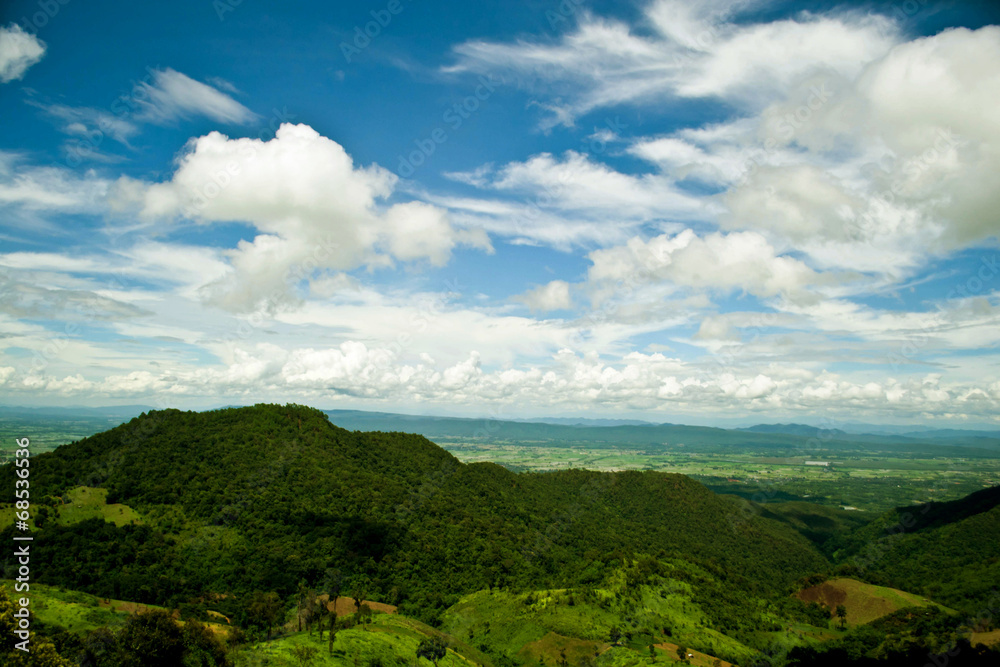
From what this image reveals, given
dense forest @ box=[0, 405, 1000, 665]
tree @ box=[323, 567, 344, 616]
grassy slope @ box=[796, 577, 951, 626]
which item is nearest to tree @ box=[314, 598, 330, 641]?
dense forest @ box=[0, 405, 1000, 665]

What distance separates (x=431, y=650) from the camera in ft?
205

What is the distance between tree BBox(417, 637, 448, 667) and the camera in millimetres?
61131

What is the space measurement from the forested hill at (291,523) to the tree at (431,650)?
3486cm

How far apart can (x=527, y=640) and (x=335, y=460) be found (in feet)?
275

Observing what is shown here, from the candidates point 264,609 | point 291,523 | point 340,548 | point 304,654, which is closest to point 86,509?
point 291,523

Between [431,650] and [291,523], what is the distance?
6172 cm

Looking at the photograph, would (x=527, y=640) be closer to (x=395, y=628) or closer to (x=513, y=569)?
(x=395, y=628)

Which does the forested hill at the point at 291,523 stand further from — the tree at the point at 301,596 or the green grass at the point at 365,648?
the green grass at the point at 365,648

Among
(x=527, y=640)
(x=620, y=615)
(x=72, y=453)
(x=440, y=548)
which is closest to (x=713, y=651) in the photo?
(x=620, y=615)

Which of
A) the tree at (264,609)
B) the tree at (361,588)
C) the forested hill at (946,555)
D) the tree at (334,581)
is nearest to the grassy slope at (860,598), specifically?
the forested hill at (946,555)

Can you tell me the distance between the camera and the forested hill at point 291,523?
8756cm

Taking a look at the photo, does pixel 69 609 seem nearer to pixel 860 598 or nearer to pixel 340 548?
pixel 340 548

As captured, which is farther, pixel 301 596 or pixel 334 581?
pixel 334 581

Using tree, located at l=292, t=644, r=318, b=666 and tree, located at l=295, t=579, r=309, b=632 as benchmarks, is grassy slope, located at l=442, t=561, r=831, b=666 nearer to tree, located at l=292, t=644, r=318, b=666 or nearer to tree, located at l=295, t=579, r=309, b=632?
tree, located at l=295, t=579, r=309, b=632
